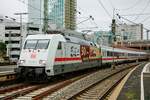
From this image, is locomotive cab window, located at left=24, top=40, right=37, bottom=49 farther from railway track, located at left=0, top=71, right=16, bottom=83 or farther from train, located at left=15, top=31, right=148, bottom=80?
railway track, located at left=0, top=71, right=16, bottom=83

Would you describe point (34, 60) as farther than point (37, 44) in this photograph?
No

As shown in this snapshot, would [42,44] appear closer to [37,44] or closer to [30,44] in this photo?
[37,44]

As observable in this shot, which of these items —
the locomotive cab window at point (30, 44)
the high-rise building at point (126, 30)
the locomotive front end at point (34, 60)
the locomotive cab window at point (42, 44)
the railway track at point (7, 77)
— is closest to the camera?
the locomotive front end at point (34, 60)

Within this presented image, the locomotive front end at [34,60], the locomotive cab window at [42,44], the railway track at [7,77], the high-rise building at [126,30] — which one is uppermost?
the high-rise building at [126,30]

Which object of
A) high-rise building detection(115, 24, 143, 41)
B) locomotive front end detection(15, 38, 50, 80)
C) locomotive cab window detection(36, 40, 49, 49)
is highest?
high-rise building detection(115, 24, 143, 41)

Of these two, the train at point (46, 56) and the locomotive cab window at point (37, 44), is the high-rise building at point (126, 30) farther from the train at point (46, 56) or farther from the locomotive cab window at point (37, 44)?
the locomotive cab window at point (37, 44)

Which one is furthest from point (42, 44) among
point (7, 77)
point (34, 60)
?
point (7, 77)

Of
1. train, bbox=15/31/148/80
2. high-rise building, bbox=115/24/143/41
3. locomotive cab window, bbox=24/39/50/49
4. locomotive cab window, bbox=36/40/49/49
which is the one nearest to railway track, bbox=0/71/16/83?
train, bbox=15/31/148/80

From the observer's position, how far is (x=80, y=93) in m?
15.8

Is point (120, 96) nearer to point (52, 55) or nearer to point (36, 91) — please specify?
point (36, 91)

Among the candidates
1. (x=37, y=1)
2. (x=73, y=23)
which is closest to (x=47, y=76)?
(x=73, y=23)

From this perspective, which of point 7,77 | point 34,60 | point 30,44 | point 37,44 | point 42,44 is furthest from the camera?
point 30,44

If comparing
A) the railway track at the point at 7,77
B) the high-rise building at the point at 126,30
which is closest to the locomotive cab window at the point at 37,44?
Result: the railway track at the point at 7,77

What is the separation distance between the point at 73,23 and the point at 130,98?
103ft
